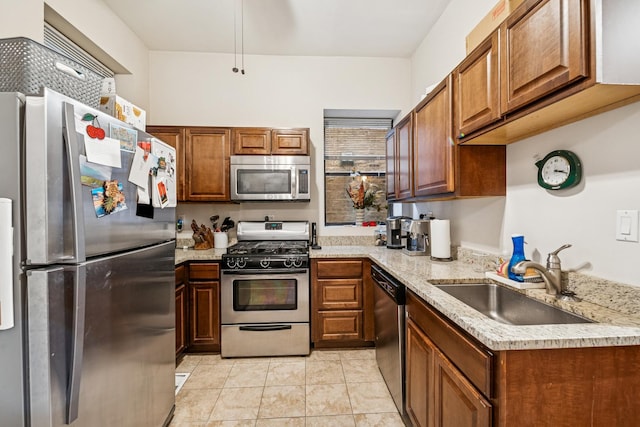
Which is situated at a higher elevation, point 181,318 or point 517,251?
point 517,251

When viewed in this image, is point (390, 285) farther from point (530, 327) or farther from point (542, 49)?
point (542, 49)

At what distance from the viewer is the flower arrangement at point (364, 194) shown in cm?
339

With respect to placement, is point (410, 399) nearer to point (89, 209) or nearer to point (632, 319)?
point (632, 319)

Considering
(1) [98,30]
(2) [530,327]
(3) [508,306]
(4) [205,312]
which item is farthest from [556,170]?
(1) [98,30]

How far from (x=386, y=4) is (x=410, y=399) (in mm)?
2850

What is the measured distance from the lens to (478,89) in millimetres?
1511

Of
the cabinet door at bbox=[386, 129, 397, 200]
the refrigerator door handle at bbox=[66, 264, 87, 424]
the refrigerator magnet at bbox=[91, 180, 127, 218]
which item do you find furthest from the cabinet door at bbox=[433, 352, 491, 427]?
the cabinet door at bbox=[386, 129, 397, 200]

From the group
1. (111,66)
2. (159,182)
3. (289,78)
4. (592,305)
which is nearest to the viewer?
(592,305)

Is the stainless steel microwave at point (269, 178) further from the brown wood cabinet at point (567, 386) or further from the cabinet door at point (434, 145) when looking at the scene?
the brown wood cabinet at point (567, 386)

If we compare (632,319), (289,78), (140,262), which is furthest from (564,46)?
(289,78)

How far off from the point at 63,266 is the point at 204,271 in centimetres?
170

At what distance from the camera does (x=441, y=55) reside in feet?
8.46

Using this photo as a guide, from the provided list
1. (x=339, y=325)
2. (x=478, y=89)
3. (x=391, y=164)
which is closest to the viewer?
(x=478, y=89)

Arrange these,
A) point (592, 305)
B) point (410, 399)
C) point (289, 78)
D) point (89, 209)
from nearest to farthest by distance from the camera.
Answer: point (89, 209) < point (592, 305) < point (410, 399) < point (289, 78)
